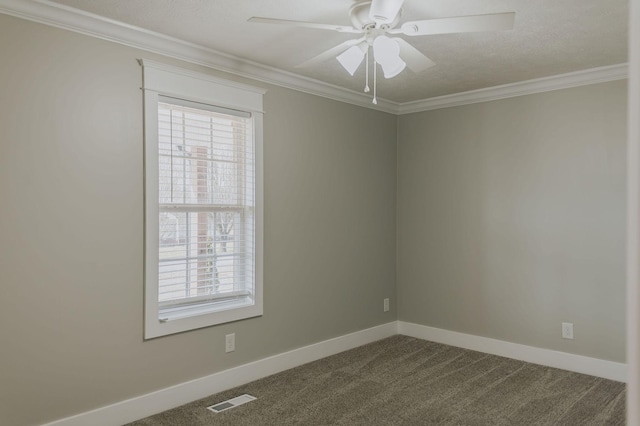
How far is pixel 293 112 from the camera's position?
394 cm

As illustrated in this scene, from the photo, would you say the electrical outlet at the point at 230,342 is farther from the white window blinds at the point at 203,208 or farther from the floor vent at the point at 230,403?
the floor vent at the point at 230,403

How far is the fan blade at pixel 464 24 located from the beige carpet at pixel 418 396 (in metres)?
2.27

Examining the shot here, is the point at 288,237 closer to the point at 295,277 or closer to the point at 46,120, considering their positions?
the point at 295,277

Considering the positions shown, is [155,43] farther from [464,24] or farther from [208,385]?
[208,385]

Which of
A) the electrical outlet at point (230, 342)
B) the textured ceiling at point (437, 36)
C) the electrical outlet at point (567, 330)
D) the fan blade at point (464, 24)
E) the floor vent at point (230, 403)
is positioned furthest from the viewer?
the electrical outlet at point (567, 330)

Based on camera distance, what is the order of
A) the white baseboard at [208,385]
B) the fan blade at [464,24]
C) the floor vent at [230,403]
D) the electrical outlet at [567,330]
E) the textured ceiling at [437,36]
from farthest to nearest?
the electrical outlet at [567,330]
the floor vent at [230,403]
the white baseboard at [208,385]
the textured ceiling at [437,36]
the fan blade at [464,24]

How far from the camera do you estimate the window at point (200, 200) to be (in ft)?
10.0

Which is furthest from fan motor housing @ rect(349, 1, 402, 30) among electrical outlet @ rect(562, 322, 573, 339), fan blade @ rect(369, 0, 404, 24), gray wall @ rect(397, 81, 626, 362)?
electrical outlet @ rect(562, 322, 573, 339)

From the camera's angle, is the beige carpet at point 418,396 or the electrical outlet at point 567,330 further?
the electrical outlet at point 567,330

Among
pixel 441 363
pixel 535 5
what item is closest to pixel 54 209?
pixel 535 5

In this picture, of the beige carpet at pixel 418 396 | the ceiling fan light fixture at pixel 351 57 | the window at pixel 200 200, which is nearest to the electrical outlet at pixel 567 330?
the beige carpet at pixel 418 396

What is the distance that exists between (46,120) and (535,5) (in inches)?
106

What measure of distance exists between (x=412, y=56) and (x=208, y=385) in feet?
8.33

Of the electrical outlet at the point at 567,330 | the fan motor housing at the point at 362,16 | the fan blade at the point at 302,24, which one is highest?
the fan motor housing at the point at 362,16
